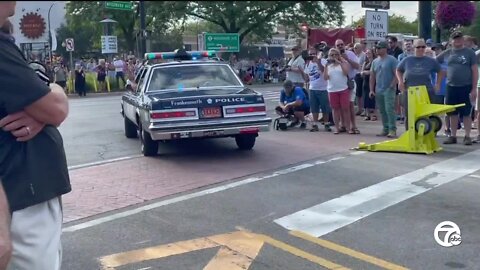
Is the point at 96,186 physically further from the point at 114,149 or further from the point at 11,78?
the point at 11,78

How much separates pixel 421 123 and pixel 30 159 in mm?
7777

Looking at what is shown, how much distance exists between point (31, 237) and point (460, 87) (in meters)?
8.81

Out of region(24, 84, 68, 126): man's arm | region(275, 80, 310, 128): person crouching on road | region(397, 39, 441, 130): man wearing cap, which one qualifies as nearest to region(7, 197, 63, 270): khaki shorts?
Answer: region(24, 84, 68, 126): man's arm

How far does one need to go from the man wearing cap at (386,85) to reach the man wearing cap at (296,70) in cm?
299

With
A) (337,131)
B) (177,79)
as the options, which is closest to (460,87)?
(337,131)

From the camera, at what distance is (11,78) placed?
8.60 ft

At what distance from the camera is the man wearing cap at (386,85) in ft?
37.3

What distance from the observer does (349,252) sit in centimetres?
531

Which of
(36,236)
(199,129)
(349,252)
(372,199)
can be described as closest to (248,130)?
(199,129)

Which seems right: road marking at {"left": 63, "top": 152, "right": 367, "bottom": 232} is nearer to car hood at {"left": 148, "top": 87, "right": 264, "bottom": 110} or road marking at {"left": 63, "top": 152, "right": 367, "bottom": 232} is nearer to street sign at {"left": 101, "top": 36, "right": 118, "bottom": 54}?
car hood at {"left": 148, "top": 87, "right": 264, "bottom": 110}

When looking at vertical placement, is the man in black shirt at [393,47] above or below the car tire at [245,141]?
above

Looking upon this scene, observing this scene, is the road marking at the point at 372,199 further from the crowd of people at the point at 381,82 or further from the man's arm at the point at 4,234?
the man's arm at the point at 4,234

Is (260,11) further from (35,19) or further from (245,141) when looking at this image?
(245,141)

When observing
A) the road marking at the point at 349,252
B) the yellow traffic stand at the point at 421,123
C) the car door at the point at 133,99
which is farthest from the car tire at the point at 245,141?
the road marking at the point at 349,252
